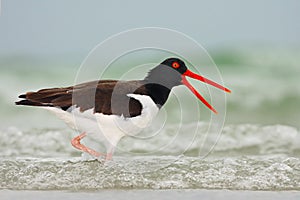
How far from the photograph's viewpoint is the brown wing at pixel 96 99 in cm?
423

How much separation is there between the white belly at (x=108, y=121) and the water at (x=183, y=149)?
233 millimetres

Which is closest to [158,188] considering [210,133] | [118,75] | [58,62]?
[210,133]

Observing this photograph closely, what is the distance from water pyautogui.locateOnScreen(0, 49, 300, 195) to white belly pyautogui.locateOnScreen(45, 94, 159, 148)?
23cm

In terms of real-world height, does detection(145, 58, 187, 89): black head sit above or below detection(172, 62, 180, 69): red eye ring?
below

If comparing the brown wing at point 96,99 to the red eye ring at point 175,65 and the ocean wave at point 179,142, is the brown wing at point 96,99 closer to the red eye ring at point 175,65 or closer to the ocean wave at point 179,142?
the red eye ring at point 175,65

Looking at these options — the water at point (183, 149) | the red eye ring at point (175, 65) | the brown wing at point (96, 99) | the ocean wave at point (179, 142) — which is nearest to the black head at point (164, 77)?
the red eye ring at point (175, 65)

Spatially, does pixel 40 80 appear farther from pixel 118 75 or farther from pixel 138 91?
pixel 138 91

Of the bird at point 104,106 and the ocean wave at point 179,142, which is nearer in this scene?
the bird at point 104,106

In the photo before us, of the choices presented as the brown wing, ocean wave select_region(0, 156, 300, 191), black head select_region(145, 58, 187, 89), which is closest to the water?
ocean wave select_region(0, 156, 300, 191)

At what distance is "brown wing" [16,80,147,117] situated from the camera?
167 inches

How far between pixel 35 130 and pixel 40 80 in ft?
11.0

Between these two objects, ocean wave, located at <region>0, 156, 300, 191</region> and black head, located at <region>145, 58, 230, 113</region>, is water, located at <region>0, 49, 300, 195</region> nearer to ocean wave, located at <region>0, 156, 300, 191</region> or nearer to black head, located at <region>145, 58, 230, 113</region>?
ocean wave, located at <region>0, 156, 300, 191</region>

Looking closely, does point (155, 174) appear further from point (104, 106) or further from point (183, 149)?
point (183, 149)

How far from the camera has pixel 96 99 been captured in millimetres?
4238
